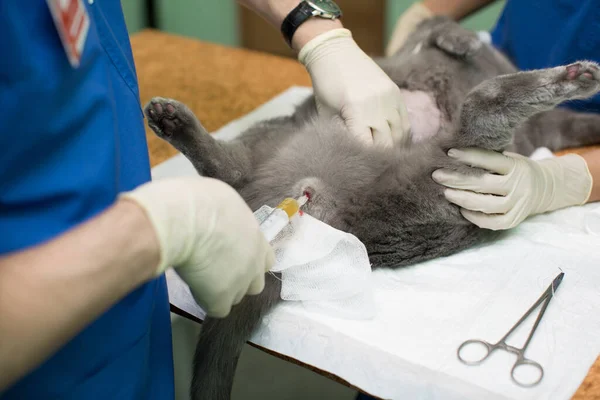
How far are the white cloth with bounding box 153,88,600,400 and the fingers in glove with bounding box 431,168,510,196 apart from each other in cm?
14

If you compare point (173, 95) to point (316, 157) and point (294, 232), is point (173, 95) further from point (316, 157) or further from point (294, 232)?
point (294, 232)

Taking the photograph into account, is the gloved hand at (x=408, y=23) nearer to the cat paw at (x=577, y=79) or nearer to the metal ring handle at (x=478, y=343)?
the cat paw at (x=577, y=79)

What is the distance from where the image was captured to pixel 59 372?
766 millimetres

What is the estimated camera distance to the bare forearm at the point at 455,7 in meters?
1.95

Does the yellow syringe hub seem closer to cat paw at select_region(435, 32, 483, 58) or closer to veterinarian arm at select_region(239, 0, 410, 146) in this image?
veterinarian arm at select_region(239, 0, 410, 146)

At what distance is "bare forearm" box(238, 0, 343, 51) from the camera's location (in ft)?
4.56

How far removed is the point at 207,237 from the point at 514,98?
677mm

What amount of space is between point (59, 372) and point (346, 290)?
493mm

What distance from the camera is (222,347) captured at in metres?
0.96

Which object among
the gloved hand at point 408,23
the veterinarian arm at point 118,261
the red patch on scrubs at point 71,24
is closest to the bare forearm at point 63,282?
the veterinarian arm at point 118,261

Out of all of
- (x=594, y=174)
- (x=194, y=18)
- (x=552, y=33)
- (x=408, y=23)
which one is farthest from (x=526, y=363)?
(x=194, y=18)

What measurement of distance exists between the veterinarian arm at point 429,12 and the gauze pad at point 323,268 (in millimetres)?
1124

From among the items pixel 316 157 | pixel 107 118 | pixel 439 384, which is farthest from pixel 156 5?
pixel 439 384

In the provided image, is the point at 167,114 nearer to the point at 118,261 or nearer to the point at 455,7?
the point at 118,261
